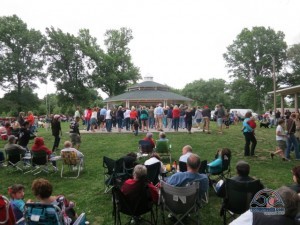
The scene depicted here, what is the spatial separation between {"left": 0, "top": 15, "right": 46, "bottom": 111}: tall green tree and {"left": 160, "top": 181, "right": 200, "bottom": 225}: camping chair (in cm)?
4115

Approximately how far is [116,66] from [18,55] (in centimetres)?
1725

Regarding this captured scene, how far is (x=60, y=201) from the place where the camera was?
3.82 meters

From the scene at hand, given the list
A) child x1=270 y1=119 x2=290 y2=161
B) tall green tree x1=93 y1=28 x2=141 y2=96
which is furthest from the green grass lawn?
tall green tree x1=93 y1=28 x2=141 y2=96

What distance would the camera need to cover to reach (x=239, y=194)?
4156 mm

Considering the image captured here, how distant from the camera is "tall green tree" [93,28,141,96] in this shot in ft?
163

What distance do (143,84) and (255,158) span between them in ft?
91.5

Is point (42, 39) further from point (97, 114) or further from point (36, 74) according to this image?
point (97, 114)

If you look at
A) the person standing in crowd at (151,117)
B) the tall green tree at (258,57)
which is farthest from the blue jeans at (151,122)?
the tall green tree at (258,57)

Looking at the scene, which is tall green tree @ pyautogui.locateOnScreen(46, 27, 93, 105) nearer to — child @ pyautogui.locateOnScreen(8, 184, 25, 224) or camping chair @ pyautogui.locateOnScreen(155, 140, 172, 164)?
camping chair @ pyautogui.locateOnScreen(155, 140, 172, 164)

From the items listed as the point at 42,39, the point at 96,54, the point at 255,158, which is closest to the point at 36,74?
the point at 42,39

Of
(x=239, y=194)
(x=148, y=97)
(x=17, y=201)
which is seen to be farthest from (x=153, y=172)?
(x=148, y=97)

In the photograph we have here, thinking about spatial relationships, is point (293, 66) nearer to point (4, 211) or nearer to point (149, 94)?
point (149, 94)
